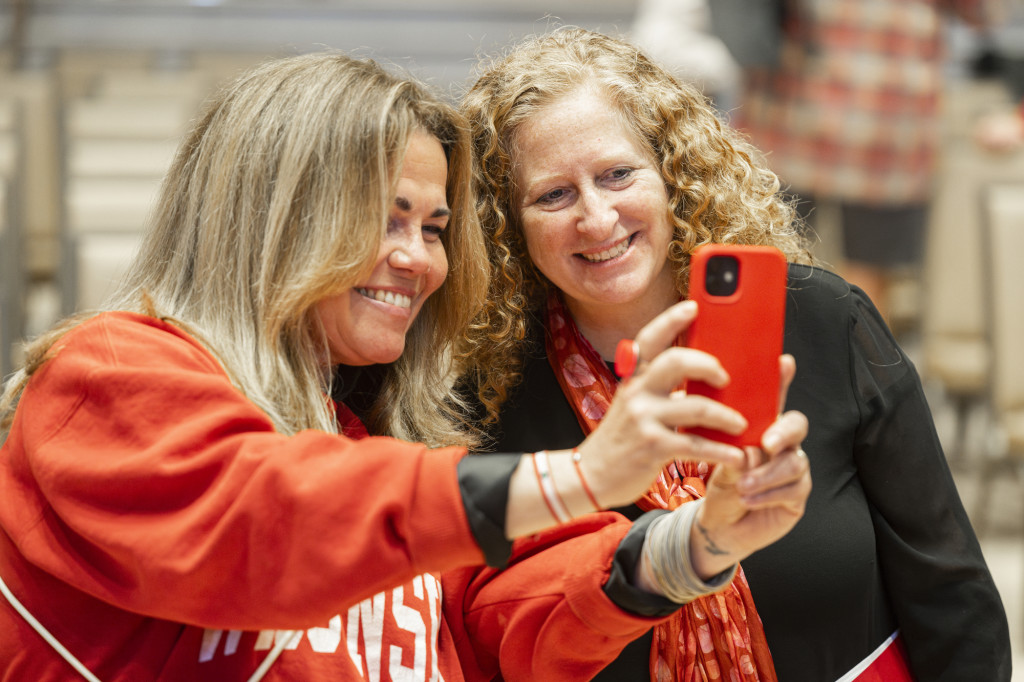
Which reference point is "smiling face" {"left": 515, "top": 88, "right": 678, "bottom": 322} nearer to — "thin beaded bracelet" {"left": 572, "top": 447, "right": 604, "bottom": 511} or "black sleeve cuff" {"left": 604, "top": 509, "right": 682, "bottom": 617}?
"black sleeve cuff" {"left": 604, "top": 509, "right": 682, "bottom": 617}

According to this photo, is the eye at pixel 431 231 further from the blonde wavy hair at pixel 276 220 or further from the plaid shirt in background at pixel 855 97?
the plaid shirt in background at pixel 855 97

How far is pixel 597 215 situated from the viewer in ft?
4.43

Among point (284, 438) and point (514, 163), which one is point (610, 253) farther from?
point (284, 438)

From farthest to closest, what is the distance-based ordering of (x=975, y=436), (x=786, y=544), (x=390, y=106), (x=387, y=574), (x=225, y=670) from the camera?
(x=975, y=436) → (x=786, y=544) → (x=390, y=106) → (x=225, y=670) → (x=387, y=574)

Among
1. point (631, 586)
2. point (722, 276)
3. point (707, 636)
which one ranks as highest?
point (722, 276)

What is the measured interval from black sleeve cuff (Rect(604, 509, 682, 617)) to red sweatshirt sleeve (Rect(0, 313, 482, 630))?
0.92 feet

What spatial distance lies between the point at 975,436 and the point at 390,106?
3150 mm

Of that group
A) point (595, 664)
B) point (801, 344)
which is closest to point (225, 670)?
point (595, 664)

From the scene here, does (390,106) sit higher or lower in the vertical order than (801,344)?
higher

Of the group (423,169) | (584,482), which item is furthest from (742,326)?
(423,169)

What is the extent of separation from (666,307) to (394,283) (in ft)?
1.57

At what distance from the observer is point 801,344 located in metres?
1.37

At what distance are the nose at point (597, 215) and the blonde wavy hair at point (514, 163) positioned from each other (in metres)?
Result: 0.11

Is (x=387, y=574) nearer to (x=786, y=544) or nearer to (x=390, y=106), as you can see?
(x=390, y=106)
